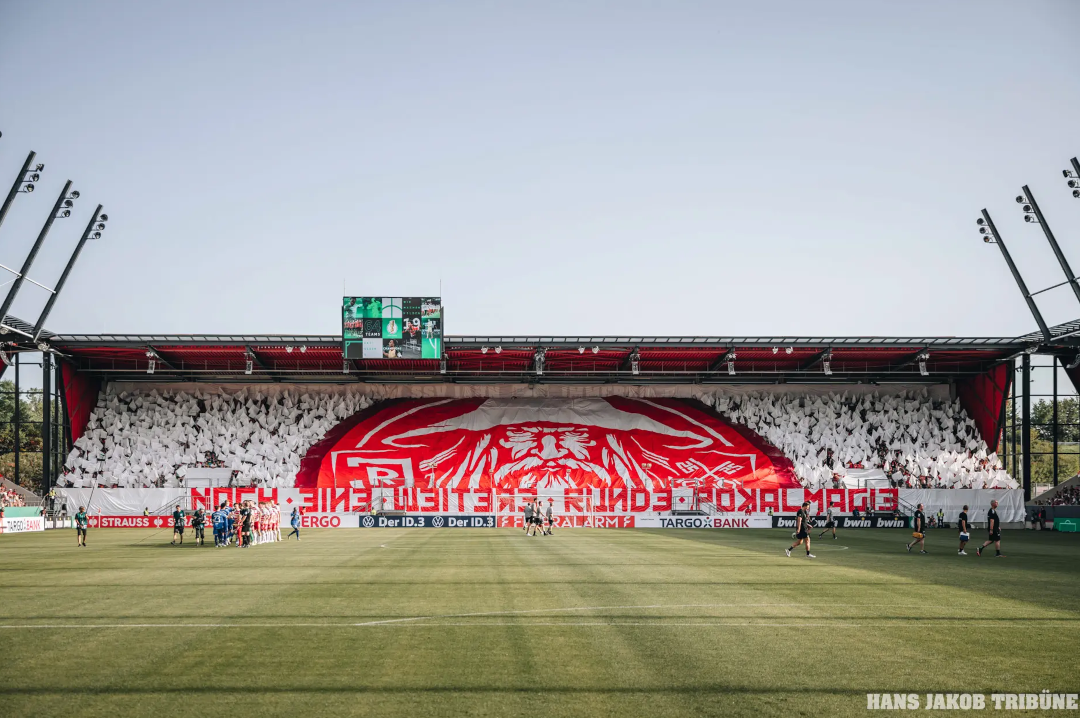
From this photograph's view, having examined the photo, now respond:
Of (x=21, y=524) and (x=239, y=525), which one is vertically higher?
(x=239, y=525)

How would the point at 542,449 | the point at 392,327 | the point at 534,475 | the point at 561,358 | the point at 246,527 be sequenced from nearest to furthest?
the point at 246,527 < the point at 392,327 < the point at 534,475 < the point at 542,449 < the point at 561,358

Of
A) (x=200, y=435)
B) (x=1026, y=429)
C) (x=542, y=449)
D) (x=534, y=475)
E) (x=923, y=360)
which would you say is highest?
(x=923, y=360)

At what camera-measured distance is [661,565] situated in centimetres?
2366

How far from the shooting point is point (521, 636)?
12836mm

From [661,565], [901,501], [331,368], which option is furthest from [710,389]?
[661,565]

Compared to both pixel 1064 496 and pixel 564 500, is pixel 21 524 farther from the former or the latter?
pixel 1064 496

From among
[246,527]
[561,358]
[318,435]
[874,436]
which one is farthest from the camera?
[561,358]

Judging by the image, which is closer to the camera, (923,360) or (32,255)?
(32,255)

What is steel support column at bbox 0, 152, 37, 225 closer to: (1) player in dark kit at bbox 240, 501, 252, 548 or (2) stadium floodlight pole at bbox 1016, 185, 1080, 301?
(1) player in dark kit at bbox 240, 501, 252, 548

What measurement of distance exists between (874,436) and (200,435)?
45.2m

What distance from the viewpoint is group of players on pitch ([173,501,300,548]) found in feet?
104

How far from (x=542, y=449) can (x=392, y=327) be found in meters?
14.3

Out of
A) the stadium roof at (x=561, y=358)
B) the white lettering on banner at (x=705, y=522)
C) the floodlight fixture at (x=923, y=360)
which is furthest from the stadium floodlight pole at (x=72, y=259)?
the floodlight fixture at (x=923, y=360)

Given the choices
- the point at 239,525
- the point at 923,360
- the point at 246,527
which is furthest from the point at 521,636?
the point at 923,360
